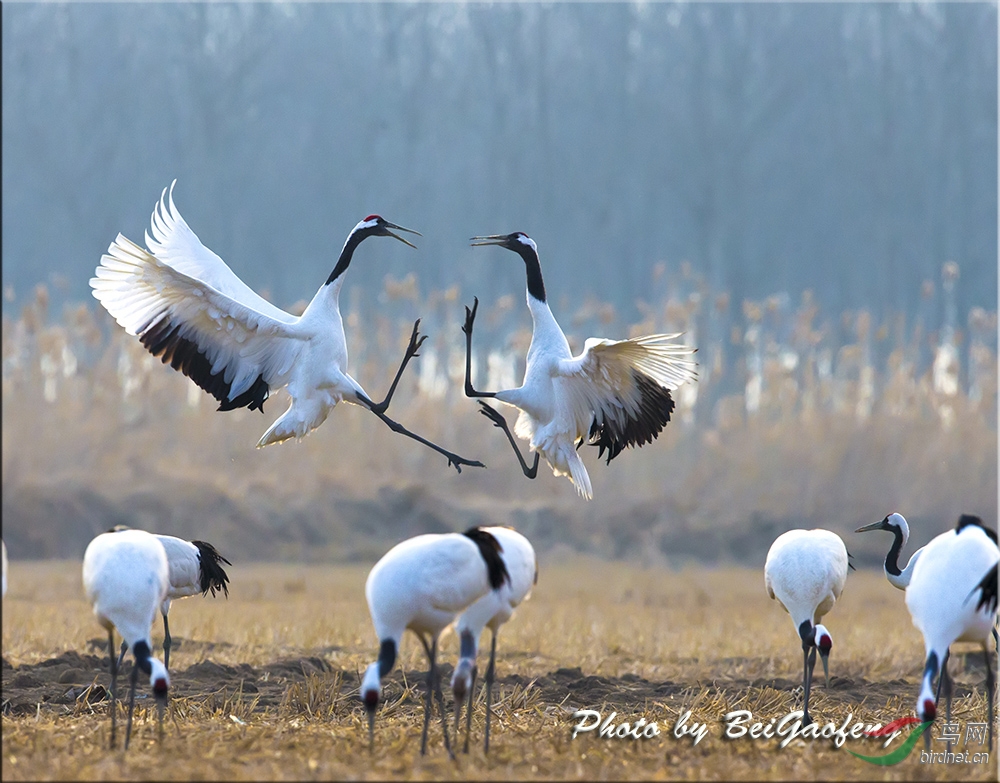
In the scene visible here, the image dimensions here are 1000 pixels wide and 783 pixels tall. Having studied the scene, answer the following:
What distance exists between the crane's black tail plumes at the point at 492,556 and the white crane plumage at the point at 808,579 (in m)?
1.76

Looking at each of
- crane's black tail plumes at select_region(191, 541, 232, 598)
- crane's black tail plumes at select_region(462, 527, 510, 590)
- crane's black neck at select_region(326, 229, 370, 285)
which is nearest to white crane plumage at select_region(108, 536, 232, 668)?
crane's black tail plumes at select_region(191, 541, 232, 598)

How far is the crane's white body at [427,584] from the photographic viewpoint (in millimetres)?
5055

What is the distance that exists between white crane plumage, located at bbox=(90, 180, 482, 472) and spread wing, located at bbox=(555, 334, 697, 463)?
66 centimetres

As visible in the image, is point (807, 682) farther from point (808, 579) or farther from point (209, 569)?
point (209, 569)

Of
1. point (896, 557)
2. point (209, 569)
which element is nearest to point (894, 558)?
point (896, 557)

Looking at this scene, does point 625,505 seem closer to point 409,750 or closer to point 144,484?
point 144,484

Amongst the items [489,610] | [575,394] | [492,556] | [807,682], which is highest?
[575,394]

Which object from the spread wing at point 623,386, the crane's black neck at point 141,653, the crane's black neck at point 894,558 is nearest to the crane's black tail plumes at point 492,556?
the spread wing at point 623,386

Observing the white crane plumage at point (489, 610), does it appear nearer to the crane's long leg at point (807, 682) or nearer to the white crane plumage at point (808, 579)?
the crane's long leg at point (807, 682)

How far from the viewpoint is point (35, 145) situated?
23031 mm

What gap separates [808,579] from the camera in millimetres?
6340

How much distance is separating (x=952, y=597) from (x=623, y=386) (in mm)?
1997

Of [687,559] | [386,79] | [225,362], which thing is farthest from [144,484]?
[386,79]

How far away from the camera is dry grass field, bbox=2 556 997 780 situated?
194 inches
